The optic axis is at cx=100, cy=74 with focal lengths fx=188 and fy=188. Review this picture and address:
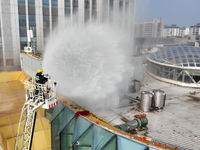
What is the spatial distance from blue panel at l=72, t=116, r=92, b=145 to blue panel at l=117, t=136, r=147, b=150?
1.54 meters

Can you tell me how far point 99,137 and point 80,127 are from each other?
3.56 feet

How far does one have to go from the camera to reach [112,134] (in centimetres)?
645

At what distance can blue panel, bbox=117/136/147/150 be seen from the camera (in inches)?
231

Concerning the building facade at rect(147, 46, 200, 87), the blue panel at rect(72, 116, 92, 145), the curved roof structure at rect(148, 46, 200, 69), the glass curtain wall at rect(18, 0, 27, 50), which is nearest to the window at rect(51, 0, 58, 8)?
the glass curtain wall at rect(18, 0, 27, 50)

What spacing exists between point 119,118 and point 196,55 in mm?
18582

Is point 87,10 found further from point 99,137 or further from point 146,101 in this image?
point 99,137

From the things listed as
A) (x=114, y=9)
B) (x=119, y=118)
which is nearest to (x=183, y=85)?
(x=119, y=118)

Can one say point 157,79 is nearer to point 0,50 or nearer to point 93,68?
point 93,68

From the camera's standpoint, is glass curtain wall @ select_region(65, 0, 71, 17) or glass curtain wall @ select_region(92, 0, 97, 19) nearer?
glass curtain wall @ select_region(65, 0, 71, 17)

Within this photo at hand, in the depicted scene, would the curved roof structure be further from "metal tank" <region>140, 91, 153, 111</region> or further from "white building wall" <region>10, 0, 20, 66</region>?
"white building wall" <region>10, 0, 20, 66</region>

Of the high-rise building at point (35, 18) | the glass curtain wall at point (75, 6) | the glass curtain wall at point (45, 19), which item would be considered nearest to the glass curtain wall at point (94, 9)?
the high-rise building at point (35, 18)

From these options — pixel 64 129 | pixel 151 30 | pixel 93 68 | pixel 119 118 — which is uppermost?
pixel 151 30

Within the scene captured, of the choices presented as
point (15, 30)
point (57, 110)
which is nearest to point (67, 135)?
point (57, 110)

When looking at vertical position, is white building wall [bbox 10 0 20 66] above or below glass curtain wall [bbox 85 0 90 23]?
below
